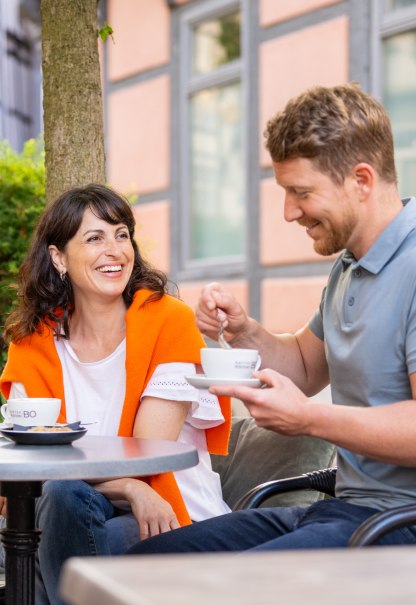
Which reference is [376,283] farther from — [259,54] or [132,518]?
[259,54]

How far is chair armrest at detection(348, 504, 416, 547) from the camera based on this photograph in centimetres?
209

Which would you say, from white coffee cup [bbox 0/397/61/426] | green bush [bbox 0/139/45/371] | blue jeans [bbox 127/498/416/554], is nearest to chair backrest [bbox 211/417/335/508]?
blue jeans [bbox 127/498/416/554]

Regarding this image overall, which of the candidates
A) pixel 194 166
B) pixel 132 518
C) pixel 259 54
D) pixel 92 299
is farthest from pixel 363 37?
pixel 132 518

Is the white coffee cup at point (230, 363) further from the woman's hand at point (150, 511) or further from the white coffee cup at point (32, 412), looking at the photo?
the woman's hand at point (150, 511)

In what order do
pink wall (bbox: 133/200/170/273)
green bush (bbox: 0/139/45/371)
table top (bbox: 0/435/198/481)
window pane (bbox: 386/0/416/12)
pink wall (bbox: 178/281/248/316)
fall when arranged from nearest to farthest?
table top (bbox: 0/435/198/481)
green bush (bbox: 0/139/45/371)
window pane (bbox: 386/0/416/12)
pink wall (bbox: 178/281/248/316)
pink wall (bbox: 133/200/170/273)

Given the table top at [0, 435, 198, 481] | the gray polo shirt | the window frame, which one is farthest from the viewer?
the window frame

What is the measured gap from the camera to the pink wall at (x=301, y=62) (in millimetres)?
5750

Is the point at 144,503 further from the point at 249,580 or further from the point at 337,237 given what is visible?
the point at 249,580

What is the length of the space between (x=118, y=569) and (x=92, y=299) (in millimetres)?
2275

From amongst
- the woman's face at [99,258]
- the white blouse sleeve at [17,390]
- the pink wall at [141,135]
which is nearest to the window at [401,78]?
the pink wall at [141,135]

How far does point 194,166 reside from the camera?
7188mm

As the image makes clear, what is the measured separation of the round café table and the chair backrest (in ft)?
2.47

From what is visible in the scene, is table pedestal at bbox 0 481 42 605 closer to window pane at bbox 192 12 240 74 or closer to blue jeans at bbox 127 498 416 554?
blue jeans at bbox 127 498 416 554

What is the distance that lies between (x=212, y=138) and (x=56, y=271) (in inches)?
152
